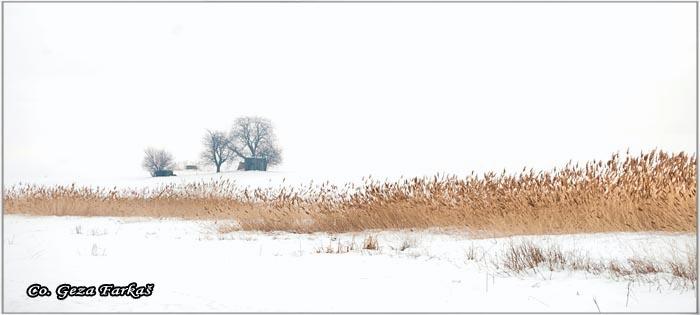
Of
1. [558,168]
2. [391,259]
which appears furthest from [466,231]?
[391,259]

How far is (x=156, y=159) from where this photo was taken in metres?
39.7

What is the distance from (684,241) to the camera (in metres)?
6.35

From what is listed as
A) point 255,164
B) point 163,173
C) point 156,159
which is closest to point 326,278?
point 255,164

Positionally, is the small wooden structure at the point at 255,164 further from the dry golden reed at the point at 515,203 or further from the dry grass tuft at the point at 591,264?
the dry grass tuft at the point at 591,264

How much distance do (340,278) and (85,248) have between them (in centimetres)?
420

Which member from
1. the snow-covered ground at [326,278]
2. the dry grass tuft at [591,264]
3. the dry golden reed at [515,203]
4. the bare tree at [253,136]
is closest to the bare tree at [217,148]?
the bare tree at [253,136]

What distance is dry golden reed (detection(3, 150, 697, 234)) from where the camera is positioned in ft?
26.9

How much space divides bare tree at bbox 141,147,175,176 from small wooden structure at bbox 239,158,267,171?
638 cm

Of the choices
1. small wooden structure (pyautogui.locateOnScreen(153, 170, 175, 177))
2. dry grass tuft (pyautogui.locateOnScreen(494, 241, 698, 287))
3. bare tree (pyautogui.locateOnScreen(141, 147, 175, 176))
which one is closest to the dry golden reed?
dry grass tuft (pyautogui.locateOnScreen(494, 241, 698, 287))

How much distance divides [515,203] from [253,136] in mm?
32422

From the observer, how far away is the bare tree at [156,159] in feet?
129

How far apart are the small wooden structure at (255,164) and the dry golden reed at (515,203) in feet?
75.7

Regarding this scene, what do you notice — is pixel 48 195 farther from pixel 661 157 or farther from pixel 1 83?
pixel 661 157

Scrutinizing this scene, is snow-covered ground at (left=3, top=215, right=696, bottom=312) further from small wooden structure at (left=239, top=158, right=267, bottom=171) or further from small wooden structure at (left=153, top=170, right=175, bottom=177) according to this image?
small wooden structure at (left=153, top=170, right=175, bottom=177)
